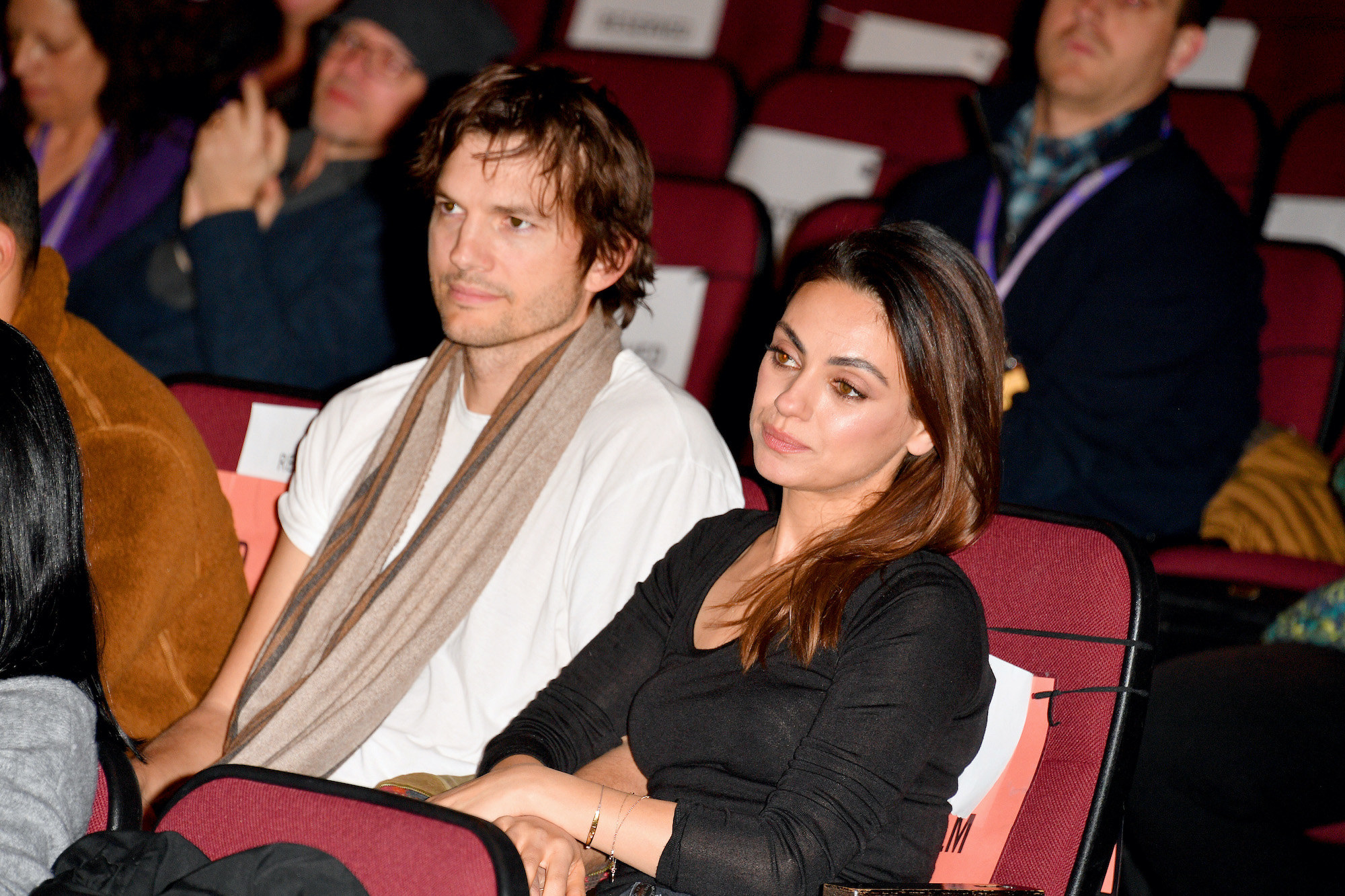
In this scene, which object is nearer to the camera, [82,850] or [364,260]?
[82,850]

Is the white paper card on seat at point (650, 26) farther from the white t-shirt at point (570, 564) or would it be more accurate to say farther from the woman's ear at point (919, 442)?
the woman's ear at point (919, 442)

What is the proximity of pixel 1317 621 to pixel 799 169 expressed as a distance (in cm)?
192

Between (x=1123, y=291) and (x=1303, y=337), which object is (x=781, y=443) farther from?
(x=1303, y=337)

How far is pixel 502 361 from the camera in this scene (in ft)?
5.74

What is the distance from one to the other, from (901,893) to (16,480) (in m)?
0.91

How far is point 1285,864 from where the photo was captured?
4.50 feet

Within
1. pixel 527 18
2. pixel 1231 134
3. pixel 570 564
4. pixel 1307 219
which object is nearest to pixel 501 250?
pixel 570 564

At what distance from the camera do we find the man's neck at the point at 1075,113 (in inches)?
97.6

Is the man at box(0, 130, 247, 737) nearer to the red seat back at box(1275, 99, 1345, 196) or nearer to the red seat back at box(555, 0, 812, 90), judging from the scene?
the red seat back at box(555, 0, 812, 90)

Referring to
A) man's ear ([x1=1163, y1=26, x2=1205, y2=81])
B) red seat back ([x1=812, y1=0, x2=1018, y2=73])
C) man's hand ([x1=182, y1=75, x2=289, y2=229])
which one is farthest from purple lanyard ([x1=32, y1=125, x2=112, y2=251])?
man's ear ([x1=1163, y1=26, x2=1205, y2=81])

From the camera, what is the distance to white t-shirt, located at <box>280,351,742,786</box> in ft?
5.04

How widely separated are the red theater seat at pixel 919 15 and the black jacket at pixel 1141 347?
4.32ft

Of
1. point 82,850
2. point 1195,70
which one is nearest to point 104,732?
point 82,850

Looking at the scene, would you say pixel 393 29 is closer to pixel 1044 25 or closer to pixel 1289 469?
pixel 1044 25
